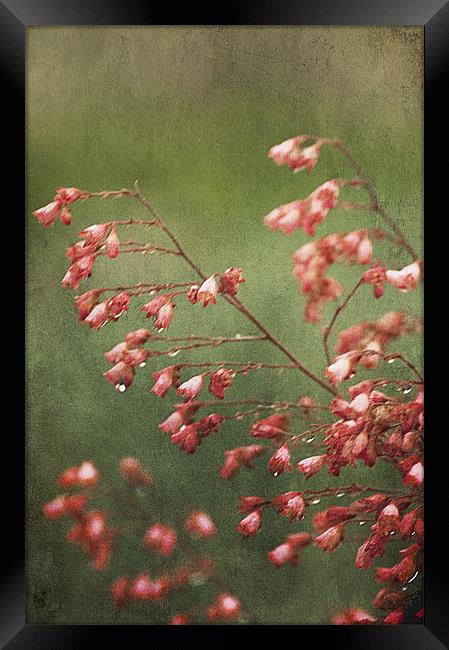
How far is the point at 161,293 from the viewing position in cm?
173

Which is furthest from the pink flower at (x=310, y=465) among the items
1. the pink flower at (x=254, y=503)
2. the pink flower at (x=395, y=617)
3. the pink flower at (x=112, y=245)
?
the pink flower at (x=112, y=245)

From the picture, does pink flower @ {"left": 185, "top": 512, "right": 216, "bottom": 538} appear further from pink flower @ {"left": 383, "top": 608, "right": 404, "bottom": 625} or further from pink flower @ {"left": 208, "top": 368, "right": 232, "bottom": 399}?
pink flower @ {"left": 383, "top": 608, "right": 404, "bottom": 625}

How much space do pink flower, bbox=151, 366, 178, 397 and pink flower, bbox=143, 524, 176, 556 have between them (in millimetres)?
282

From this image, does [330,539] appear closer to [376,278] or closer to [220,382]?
[220,382]

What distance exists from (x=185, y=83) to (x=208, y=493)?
0.86 m

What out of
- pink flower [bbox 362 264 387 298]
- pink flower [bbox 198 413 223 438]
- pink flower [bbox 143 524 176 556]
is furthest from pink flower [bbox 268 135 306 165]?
pink flower [bbox 143 524 176 556]

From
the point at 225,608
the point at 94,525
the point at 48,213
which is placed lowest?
the point at 225,608

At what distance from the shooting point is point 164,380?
173 cm

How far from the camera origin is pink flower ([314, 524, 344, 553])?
1733mm

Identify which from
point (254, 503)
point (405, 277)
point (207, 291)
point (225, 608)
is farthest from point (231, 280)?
point (225, 608)
